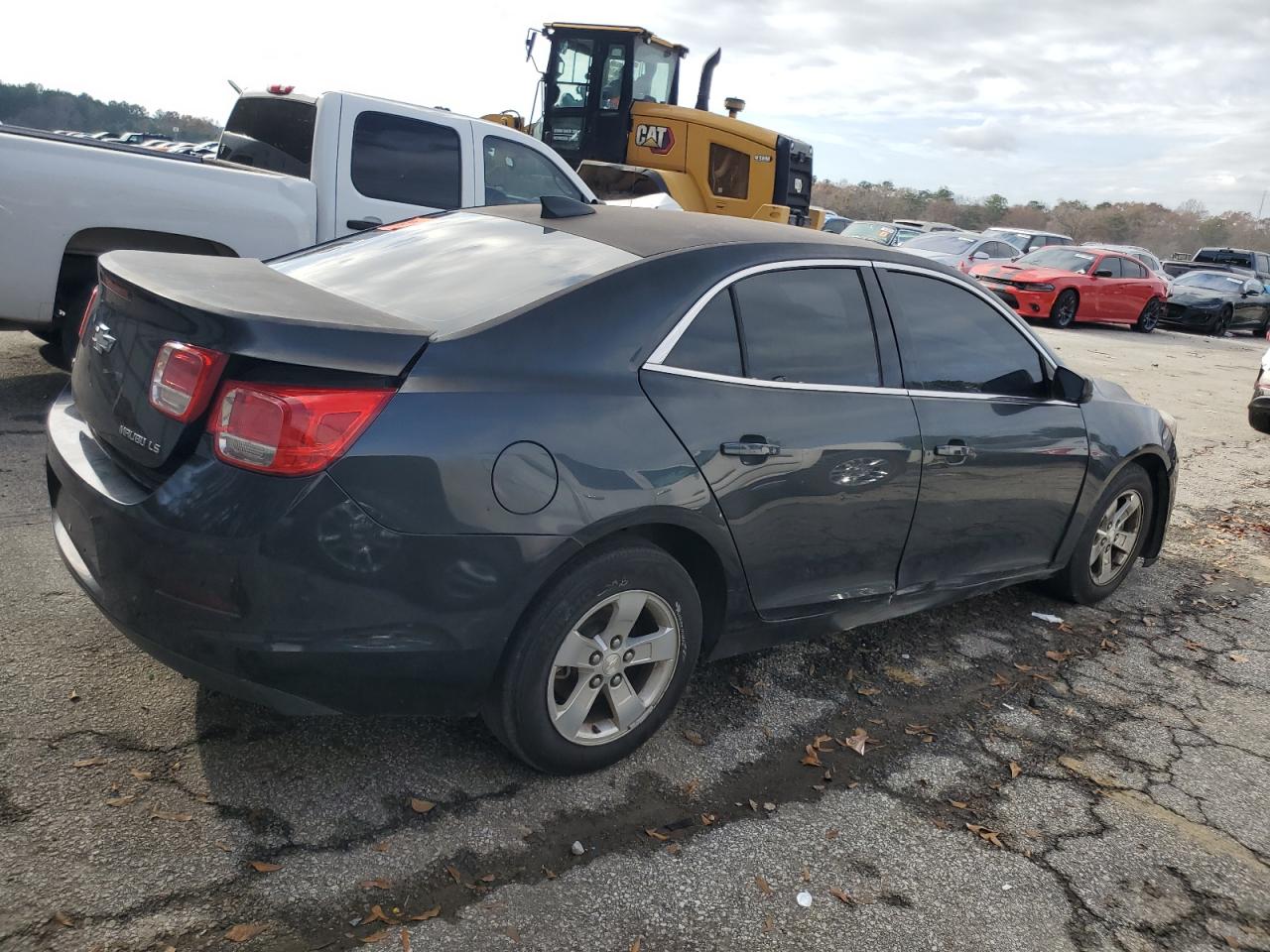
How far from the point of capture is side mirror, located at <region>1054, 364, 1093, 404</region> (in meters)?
4.52

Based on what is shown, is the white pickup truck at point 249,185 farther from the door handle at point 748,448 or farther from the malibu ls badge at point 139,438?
the door handle at point 748,448

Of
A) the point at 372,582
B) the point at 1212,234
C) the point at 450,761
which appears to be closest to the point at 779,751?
the point at 450,761

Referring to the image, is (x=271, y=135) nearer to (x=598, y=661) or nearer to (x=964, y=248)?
(x=598, y=661)

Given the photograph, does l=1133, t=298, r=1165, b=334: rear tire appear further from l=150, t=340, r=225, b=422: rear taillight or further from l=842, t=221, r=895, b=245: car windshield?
l=150, t=340, r=225, b=422: rear taillight

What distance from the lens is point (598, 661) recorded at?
3.06 meters

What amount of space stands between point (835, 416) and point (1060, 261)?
19025mm

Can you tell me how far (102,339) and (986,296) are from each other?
324cm

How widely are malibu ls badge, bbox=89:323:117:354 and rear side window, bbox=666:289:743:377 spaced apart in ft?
5.28

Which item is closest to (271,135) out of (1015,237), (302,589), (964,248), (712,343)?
(712,343)

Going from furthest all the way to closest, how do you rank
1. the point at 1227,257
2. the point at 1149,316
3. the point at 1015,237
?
the point at 1227,257
the point at 1015,237
the point at 1149,316

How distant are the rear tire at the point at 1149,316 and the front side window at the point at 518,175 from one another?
57.7ft

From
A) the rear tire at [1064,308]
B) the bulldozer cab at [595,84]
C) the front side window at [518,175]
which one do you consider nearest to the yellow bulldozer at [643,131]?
the bulldozer cab at [595,84]

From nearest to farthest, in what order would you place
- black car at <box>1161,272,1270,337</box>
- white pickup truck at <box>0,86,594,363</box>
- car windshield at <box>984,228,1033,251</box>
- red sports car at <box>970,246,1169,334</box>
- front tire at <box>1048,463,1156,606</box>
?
front tire at <box>1048,463,1156,606</box>, white pickup truck at <box>0,86,594,363</box>, red sports car at <box>970,246,1169,334</box>, car windshield at <box>984,228,1033,251</box>, black car at <box>1161,272,1270,337</box>

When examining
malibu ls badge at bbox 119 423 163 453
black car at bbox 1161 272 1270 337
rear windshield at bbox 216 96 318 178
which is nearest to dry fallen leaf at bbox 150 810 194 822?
malibu ls badge at bbox 119 423 163 453
